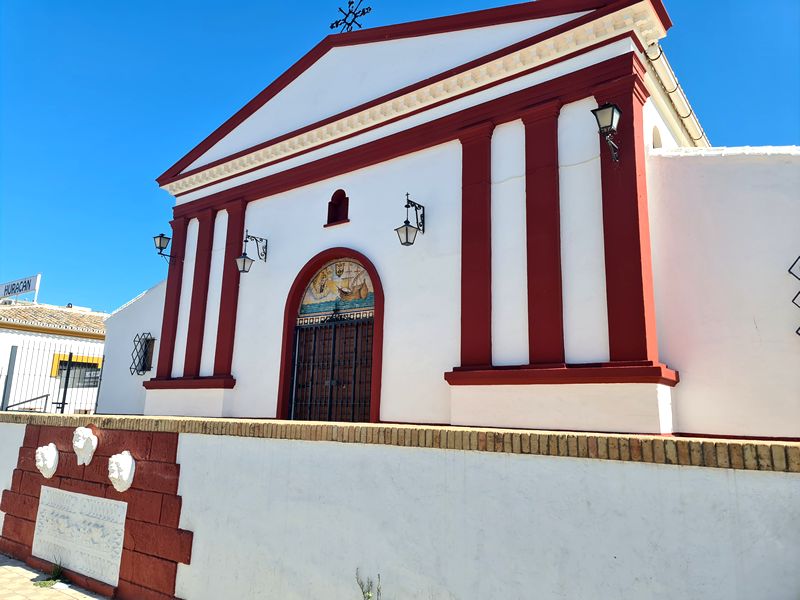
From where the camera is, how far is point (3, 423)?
921 cm

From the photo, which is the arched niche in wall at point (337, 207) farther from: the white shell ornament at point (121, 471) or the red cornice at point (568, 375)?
the white shell ornament at point (121, 471)

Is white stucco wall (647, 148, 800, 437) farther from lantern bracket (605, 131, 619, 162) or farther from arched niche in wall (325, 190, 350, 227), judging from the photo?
arched niche in wall (325, 190, 350, 227)

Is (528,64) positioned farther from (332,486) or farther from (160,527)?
(160,527)

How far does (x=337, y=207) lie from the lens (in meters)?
10.1

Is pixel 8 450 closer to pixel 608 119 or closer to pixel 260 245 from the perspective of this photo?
pixel 260 245

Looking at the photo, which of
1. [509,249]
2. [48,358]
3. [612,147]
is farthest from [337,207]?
[48,358]

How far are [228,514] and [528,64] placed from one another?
6.54m

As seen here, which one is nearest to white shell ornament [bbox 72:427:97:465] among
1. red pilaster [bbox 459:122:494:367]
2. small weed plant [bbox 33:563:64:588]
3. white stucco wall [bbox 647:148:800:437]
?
small weed plant [bbox 33:563:64:588]

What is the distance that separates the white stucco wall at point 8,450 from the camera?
8.73 metres

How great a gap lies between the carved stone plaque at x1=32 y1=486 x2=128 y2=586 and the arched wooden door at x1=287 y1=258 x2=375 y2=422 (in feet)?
10.6

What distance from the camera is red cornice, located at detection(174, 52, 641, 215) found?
7.43m

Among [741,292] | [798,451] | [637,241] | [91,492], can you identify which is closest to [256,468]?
[91,492]

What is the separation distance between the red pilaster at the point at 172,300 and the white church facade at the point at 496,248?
0.33 feet

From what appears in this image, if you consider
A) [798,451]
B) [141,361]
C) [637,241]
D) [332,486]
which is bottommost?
[332,486]
